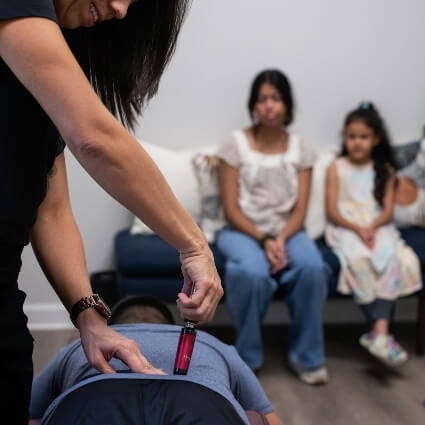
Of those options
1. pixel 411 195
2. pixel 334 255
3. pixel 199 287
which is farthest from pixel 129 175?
pixel 411 195

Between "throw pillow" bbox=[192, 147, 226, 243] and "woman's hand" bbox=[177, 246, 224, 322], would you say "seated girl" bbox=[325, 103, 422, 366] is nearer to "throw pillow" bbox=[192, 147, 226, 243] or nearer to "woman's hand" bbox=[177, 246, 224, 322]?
"throw pillow" bbox=[192, 147, 226, 243]

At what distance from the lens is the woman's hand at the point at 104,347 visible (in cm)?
92

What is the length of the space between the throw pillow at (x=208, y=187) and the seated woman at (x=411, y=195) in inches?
33.0

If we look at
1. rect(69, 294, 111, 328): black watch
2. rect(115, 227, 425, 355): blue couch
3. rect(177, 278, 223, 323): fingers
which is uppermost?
rect(177, 278, 223, 323): fingers

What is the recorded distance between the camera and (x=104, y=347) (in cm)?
96

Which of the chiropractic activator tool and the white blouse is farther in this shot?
the white blouse

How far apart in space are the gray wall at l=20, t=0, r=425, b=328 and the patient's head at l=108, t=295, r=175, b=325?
1.61 meters

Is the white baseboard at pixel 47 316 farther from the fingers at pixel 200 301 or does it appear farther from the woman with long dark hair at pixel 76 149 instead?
the fingers at pixel 200 301

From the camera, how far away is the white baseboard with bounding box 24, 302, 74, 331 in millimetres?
3150

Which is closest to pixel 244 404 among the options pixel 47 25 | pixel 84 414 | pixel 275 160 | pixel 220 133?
pixel 84 414

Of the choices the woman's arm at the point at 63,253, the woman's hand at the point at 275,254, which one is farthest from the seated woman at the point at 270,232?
the woman's arm at the point at 63,253

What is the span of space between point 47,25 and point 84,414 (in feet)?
1.48

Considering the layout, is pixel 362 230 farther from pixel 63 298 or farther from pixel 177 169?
pixel 63 298

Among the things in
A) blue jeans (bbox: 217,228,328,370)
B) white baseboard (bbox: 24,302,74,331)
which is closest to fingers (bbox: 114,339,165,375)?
blue jeans (bbox: 217,228,328,370)
